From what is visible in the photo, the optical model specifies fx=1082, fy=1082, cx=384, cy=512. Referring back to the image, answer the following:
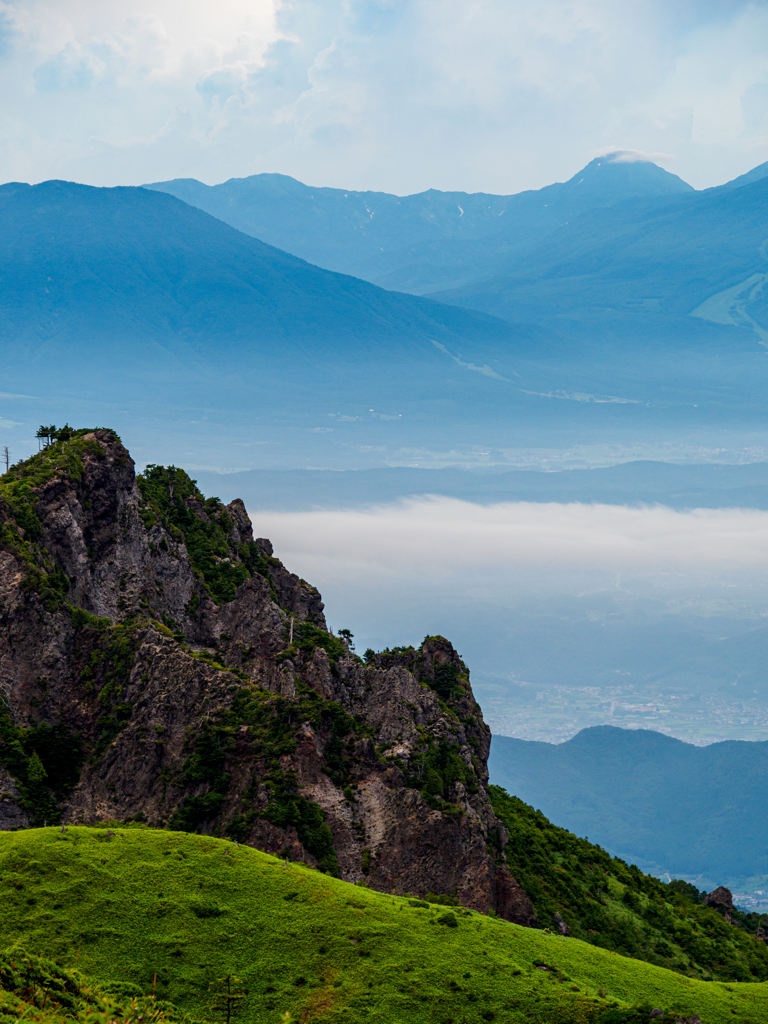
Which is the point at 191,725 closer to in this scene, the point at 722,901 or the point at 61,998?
the point at 61,998

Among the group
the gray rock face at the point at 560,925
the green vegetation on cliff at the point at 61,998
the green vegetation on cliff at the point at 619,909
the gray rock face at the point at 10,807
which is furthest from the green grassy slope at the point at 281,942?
the green vegetation on cliff at the point at 619,909

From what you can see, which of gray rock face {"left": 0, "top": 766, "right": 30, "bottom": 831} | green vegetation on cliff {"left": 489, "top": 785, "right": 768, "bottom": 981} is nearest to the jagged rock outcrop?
green vegetation on cliff {"left": 489, "top": 785, "right": 768, "bottom": 981}

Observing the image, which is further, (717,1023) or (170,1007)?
(717,1023)

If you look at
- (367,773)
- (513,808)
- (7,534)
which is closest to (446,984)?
(367,773)

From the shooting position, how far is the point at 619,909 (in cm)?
7769

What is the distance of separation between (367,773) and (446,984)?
78.6 feet

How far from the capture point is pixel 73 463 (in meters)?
78.5

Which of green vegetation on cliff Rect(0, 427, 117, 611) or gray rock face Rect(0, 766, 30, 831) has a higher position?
green vegetation on cliff Rect(0, 427, 117, 611)

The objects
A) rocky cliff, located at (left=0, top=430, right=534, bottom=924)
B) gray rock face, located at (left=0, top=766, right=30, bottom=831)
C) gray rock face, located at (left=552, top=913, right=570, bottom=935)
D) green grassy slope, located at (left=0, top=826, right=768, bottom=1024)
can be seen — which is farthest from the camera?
gray rock face, located at (left=552, top=913, right=570, bottom=935)

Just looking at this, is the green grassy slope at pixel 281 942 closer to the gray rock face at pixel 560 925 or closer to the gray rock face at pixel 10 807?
the gray rock face at pixel 10 807

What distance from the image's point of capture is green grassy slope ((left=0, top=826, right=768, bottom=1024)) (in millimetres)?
41719

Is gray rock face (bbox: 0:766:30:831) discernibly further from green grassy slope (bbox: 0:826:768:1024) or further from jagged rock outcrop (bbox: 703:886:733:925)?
jagged rock outcrop (bbox: 703:886:733:925)

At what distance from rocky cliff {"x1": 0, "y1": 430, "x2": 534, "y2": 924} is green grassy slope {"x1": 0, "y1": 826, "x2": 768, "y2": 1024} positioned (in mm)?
12216

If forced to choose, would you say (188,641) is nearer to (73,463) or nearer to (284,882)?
(73,463)
